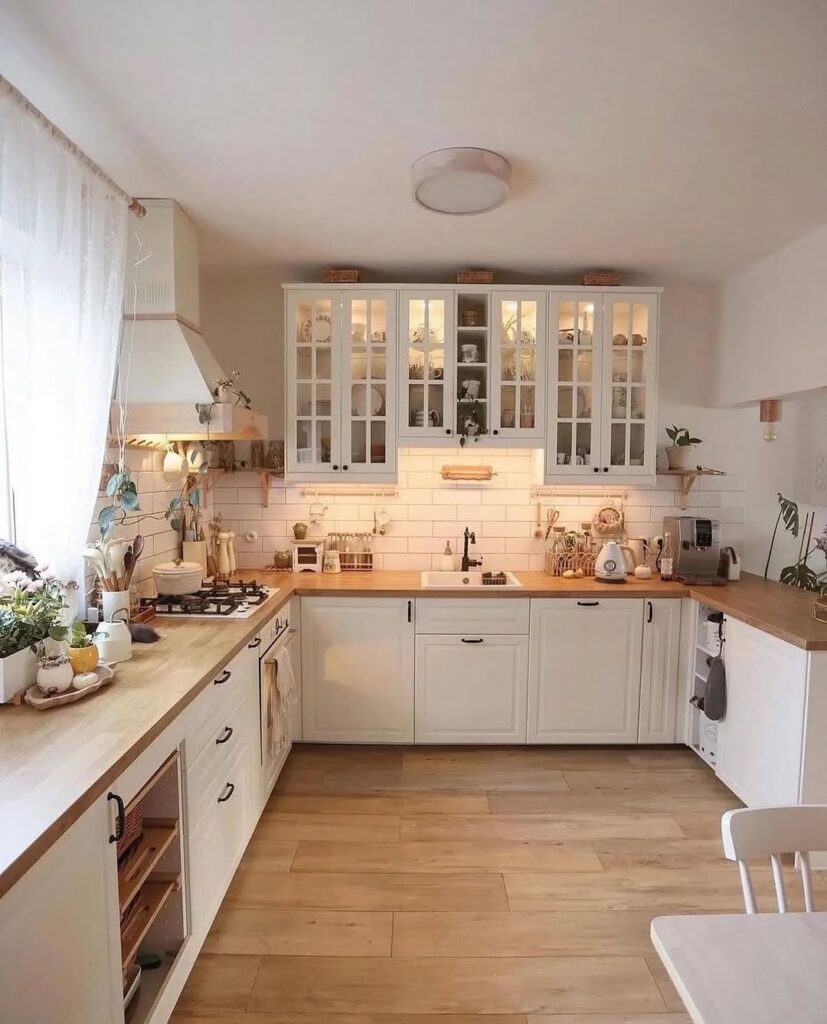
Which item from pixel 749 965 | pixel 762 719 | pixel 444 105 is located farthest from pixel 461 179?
pixel 762 719

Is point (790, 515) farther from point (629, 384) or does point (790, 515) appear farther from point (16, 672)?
point (16, 672)

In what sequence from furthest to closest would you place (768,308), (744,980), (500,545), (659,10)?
(500,545) < (768,308) < (659,10) < (744,980)

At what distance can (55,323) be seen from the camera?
6.11 ft

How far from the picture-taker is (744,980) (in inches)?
35.3

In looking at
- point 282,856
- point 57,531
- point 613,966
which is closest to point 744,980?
point 613,966

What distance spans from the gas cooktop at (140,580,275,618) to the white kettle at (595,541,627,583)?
175 cm

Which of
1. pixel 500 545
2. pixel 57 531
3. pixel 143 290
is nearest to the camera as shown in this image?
pixel 57 531

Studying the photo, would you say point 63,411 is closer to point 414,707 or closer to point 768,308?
point 414,707

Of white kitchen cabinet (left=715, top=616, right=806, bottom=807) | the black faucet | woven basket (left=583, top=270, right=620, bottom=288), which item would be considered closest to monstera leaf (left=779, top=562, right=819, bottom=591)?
white kitchen cabinet (left=715, top=616, right=806, bottom=807)

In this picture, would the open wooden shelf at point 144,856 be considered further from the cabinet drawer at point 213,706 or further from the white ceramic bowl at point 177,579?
the white ceramic bowl at point 177,579

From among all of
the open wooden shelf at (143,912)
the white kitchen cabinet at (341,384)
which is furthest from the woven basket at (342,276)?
the open wooden shelf at (143,912)

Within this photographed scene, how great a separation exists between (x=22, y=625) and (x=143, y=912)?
0.83m

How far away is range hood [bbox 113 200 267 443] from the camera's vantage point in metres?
2.48

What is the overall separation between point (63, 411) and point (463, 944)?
7.03 ft
